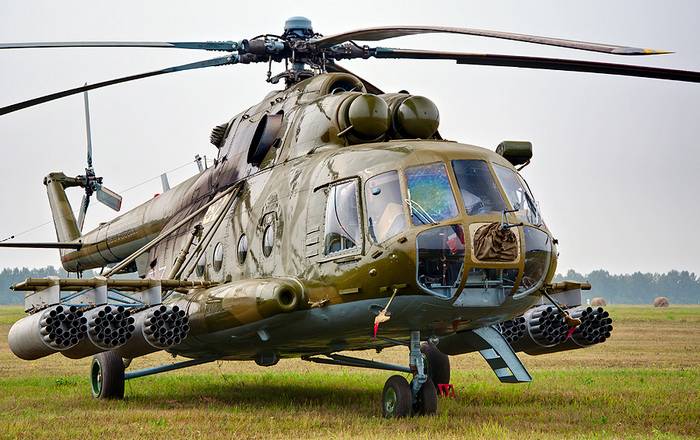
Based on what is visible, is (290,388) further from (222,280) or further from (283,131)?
(283,131)

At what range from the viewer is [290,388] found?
1719 centimetres

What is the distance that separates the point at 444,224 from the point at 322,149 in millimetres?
3033

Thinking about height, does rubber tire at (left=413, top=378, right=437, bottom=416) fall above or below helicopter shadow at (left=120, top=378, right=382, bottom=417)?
above

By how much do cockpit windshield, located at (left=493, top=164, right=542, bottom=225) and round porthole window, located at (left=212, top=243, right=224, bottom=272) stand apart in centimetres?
487

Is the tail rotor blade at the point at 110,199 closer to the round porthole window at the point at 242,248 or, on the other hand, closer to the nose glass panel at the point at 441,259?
the round porthole window at the point at 242,248

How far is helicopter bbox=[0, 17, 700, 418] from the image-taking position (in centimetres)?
1075

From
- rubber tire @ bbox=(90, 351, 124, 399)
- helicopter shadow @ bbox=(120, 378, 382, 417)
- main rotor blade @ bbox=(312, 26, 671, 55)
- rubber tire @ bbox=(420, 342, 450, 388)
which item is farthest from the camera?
rubber tire @ bbox=(420, 342, 450, 388)

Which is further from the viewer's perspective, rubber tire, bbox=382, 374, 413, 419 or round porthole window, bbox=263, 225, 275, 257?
round porthole window, bbox=263, 225, 275, 257

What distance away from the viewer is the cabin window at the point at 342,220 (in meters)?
11.4

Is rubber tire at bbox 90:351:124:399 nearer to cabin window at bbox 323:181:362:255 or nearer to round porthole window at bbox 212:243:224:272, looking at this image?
round porthole window at bbox 212:243:224:272

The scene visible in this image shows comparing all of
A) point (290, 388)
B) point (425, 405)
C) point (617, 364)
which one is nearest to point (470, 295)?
point (425, 405)

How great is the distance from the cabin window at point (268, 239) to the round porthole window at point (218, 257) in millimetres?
1460

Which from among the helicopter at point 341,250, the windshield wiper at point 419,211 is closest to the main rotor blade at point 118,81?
the helicopter at point 341,250

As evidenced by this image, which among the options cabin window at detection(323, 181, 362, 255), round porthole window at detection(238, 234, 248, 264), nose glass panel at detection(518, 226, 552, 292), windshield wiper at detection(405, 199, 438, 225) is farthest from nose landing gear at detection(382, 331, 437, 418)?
round porthole window at detection(238, 234, 248, 264)
